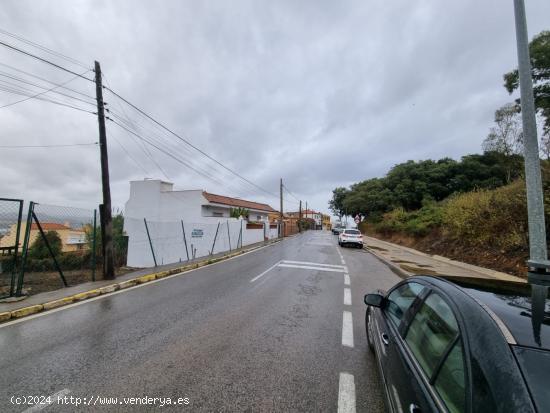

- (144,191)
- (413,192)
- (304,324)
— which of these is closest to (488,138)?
(413,192)

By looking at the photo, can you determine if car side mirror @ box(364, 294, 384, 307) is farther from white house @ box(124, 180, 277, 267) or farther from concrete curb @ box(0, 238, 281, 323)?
white house @ box(124, 180, 277, 267)

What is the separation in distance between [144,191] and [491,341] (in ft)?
107

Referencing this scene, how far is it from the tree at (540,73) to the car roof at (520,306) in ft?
57.3

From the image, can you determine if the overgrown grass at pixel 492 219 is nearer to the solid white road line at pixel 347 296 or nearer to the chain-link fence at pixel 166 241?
the solid white road line at pixel 347 296

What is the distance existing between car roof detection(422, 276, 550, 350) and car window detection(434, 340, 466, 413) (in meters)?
0.30

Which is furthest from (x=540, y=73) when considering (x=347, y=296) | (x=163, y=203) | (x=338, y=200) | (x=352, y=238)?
(x=338, y=200)

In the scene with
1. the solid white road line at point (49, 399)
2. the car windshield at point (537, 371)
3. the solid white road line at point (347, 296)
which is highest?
the car windshield at point (537, 371)

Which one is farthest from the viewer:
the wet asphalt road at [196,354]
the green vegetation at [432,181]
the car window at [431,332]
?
the green vegetation at [432,181]

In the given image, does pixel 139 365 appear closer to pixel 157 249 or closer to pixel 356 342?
pixel 356 342

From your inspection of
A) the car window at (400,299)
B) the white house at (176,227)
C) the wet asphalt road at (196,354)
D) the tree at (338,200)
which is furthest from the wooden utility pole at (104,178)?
the tree at (338,200)

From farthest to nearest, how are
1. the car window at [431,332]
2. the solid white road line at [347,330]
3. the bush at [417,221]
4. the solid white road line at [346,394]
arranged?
the bush at [417,221], the solid white road line at [347,330], the solid white road line at [346,394], the car window at [431,332]

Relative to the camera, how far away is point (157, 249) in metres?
14.8

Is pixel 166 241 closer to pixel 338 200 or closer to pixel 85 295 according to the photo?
pixel 85 295

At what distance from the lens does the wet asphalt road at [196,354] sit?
2840 millimetres
